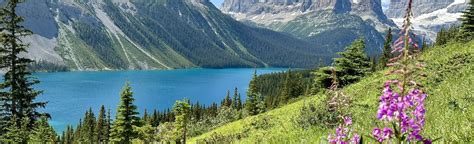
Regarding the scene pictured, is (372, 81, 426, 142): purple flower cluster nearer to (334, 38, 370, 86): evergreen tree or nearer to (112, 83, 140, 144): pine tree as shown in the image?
(112, 83, 140, 144): pine tree

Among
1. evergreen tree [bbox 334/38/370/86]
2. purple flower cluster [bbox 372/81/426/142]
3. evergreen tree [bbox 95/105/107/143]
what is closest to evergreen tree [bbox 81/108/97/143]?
evergreen tree [bbox 95/105/107/143]

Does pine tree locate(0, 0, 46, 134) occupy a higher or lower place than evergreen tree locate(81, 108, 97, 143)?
higher

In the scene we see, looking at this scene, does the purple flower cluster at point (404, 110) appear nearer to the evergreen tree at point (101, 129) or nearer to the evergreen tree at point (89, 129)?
the evergreen tree at point (101, 129)

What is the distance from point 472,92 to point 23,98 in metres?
27.7

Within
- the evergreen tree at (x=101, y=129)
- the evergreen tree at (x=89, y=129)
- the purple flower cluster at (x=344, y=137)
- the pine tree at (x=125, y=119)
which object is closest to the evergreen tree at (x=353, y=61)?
the pine tree at (x=125, y=119)

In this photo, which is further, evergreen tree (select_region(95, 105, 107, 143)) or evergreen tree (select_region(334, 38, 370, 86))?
evergreen tree (select_region(95, 105, 107, 143))

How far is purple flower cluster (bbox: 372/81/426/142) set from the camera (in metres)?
3.63

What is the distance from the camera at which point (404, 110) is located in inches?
147

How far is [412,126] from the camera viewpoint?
3.75 m

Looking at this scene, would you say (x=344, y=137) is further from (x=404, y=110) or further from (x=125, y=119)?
(x=125, y=119)

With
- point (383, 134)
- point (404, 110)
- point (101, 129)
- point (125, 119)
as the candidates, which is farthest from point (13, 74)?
point (101, 129)

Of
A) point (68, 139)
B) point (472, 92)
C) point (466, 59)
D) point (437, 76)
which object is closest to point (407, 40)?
point (472, 92)

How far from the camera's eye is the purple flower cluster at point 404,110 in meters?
3.63

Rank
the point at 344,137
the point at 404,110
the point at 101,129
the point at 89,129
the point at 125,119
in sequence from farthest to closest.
Answer: 1. the point at 89,129
2. the point at 101,129
3. the point at 125,119
4. the point at 344,137
5. the point at 404,110
